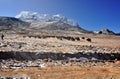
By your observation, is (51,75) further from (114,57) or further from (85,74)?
(114,57)

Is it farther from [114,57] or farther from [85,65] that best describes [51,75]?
[114,57]

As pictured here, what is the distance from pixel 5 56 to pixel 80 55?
30.6ft

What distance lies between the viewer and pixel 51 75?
2495 centimetres

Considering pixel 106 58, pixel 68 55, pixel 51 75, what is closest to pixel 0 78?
pixel 51 75

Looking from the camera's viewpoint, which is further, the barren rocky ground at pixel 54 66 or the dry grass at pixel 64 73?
the barren rocky ground at pixel 54 66

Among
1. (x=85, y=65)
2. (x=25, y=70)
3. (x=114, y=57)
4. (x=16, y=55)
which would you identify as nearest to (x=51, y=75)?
(x=25, y=70)

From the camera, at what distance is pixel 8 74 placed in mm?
24812

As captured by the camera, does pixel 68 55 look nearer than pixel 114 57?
Yes

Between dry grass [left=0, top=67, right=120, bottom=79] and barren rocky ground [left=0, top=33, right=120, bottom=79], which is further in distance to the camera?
barren rocky ground [left=0, top=33, right=120, bottom=79]

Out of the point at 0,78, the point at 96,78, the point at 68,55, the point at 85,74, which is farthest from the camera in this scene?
the point at 68,55

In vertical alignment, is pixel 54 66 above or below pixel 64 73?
above

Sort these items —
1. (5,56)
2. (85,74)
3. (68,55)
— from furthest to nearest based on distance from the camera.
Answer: (68,55)
(5,56)
(85,74)

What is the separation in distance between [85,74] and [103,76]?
5.48 ft

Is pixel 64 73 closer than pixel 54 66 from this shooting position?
Yes
